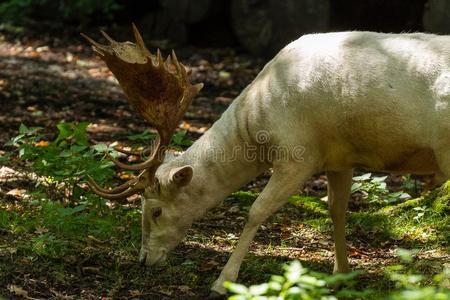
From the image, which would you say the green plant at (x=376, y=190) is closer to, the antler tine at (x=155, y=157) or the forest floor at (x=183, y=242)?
the forest floor at (x=183, y=242)

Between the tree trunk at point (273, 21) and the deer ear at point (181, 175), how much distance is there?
7.38m

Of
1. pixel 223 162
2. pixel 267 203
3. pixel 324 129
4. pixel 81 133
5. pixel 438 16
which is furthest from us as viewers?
pixel 438 16

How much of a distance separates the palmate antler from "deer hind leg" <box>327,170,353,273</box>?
3.96 feet

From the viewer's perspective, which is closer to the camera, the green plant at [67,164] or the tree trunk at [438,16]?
the green plant at [67,164]

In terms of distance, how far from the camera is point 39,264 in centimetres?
561

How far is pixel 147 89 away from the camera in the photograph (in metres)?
5.73

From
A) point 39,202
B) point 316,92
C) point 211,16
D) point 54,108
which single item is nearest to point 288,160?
point 316,92

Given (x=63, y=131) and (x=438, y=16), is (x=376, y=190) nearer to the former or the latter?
(x=438, y=16)

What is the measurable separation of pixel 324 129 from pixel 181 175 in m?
1.02

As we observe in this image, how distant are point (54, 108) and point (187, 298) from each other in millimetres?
5865

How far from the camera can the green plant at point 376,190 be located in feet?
23.6

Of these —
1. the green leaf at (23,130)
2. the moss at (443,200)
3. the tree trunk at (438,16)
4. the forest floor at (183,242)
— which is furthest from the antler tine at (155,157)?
the tree trunk at (438,16)

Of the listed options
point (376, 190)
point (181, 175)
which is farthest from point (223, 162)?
point (376, 190)

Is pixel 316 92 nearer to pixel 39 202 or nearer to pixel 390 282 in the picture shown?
pixel 390 282
